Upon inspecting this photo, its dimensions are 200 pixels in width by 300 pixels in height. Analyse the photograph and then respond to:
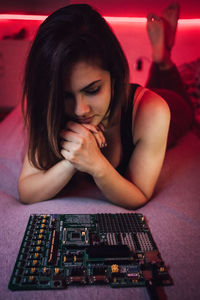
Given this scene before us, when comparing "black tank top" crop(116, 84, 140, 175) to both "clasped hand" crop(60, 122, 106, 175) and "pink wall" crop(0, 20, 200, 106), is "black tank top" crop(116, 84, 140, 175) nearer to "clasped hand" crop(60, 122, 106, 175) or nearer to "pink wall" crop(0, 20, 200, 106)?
"clasped hand" crop(60, 122, 106, 175)

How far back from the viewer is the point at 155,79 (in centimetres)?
223

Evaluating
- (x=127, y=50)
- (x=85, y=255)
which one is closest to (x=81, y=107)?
(x=85, y=255)

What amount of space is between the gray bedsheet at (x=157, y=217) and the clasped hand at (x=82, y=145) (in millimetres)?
192

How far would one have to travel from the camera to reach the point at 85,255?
29.2 inches

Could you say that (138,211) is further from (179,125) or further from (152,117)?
(179,125)

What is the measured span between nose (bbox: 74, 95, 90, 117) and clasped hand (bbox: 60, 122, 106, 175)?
7 cm

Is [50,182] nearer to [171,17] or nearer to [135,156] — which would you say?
[135,156]

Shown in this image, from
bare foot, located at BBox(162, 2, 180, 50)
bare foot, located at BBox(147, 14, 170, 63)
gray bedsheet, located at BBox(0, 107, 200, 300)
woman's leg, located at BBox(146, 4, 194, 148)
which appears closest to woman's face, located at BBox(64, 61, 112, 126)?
gray bedsheet, located at BBox(0, 107, 200, 300)

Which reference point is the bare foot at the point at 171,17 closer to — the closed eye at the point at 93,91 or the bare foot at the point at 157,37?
the bare foot at the point at 157,37

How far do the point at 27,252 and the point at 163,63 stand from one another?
191cm

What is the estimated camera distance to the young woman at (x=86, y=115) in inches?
34.8

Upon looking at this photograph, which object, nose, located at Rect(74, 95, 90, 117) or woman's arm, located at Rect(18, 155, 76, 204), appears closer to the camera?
nose, located at Rect(74, 95, 90, 117)

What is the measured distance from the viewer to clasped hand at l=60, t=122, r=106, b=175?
954 millimetres

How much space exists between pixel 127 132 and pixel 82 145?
0.32 meters
